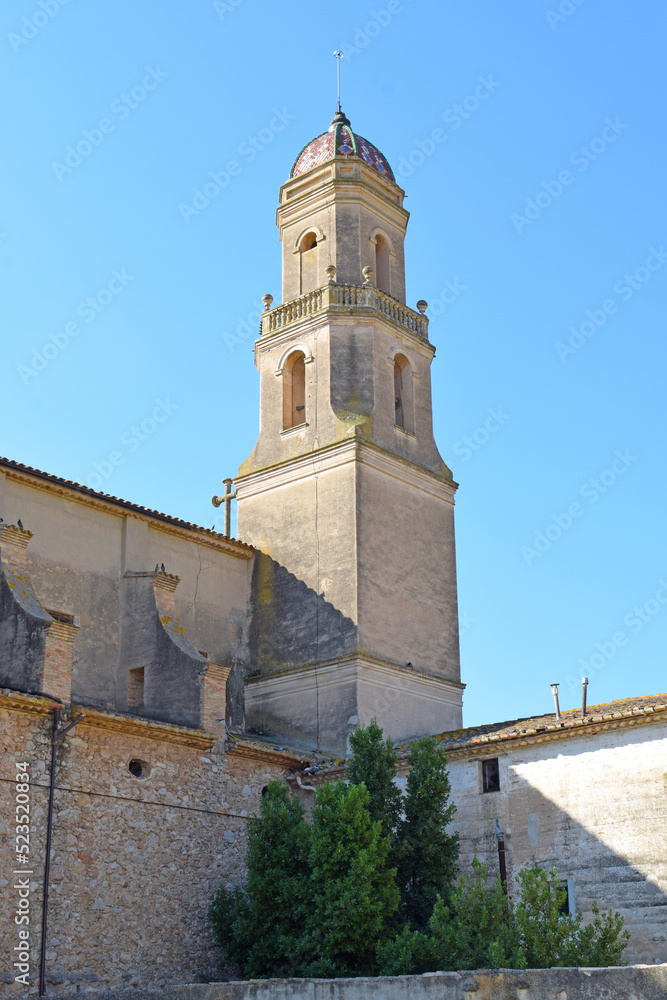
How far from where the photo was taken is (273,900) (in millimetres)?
16609

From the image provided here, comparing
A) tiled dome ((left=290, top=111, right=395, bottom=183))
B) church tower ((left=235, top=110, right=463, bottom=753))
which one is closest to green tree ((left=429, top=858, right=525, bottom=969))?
church tower ((left=235, top=110, right=463, bottom=753))

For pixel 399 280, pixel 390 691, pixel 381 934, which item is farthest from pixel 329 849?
pixel 399 280

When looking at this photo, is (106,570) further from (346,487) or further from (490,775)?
(490,775)

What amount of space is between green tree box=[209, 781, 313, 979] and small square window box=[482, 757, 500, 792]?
336 cm

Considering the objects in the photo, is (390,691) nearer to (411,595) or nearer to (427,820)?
(411,595)

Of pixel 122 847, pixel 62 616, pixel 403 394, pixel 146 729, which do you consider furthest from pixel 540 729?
pixel 403 394

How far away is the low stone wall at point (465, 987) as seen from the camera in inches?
353

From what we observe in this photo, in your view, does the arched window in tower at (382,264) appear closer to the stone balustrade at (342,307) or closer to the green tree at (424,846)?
the stone balustrade at (342,307)

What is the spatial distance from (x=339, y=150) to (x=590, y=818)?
17.3m

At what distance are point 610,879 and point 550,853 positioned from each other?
3.59ft

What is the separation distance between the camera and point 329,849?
15.9 meters

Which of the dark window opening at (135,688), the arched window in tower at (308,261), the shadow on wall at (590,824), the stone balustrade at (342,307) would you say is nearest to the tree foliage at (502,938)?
the shadow on wall at (590,824)

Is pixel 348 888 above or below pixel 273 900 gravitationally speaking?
above

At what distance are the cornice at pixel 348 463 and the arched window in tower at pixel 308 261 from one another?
4.50m
